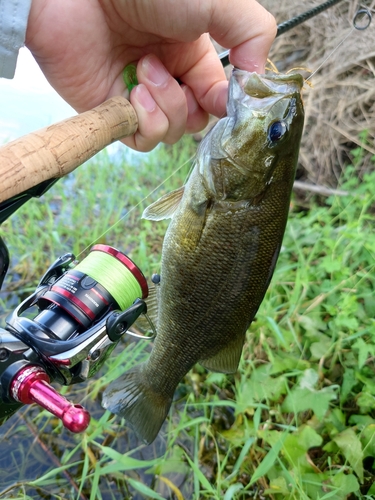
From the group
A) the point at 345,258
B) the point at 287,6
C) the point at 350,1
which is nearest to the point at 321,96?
the point at 350,1

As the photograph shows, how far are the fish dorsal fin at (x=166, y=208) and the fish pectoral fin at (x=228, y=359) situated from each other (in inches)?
24.5

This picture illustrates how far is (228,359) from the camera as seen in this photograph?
175cm

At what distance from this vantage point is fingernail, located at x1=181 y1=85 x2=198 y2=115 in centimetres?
213

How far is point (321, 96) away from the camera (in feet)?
16.1

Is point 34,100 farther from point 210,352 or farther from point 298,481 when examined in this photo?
point 298,481

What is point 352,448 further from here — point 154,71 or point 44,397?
point 154,71

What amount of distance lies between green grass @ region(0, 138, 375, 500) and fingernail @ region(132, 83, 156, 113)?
0.54 m

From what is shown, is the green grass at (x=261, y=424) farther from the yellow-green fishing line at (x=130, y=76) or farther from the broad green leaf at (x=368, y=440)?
the yellow-green fishing line at (x=130, y=76)

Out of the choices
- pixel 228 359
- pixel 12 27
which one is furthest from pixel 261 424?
pixel 12 27

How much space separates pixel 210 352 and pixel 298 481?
2.84 ft

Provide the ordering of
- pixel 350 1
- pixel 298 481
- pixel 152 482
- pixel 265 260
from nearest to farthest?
pixel 265 260
pixel 298 481
pixel 152 482
pixel 350 1

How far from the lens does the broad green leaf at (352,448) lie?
2.03m

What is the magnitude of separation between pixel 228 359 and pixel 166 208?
73 centimetres

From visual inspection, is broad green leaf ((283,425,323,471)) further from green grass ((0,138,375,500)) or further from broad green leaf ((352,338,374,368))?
broad green leaf ((352,338,374,368))
